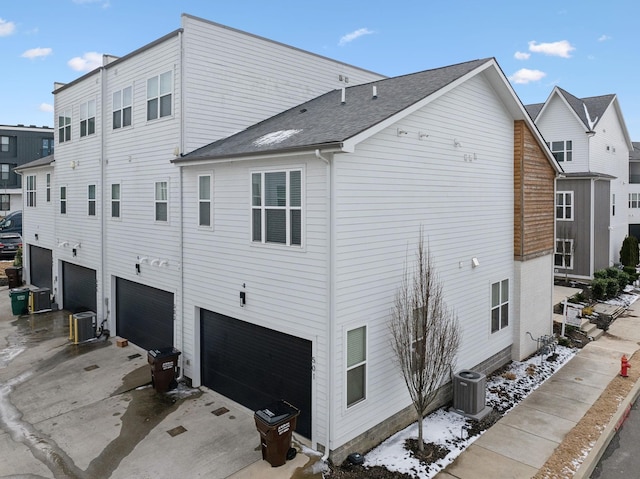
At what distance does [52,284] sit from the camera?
22.6 m

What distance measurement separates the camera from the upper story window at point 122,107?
52.2 feet

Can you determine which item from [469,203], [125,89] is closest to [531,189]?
[469,203]

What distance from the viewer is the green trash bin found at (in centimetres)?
1989

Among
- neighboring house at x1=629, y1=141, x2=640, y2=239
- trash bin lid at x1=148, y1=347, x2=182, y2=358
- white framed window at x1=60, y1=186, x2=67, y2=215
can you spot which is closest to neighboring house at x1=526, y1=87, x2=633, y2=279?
neighboring house at x1=629, y1=141, x2=640, y2=239

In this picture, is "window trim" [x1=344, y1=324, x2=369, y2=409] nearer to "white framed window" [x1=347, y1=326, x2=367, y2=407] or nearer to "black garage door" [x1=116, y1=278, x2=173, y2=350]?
"white framed window" [x1=347, y1=326, x2=367, y2=407]

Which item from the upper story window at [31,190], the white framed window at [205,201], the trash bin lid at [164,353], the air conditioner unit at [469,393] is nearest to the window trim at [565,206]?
the air conditioner unit at [469,393]

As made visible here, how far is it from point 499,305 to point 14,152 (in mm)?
62776

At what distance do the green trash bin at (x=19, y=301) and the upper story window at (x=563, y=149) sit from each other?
1200 inches

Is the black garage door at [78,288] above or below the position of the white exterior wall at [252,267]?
below

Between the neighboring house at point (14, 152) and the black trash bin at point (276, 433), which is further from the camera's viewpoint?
the neighboring house at point (14, 152)

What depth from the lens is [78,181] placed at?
19125mm

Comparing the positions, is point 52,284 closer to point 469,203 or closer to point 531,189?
point 469,203

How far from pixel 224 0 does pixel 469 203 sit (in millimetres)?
11231

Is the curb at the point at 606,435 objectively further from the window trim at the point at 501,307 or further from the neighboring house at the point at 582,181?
the neighboring house at the point at 582,181
